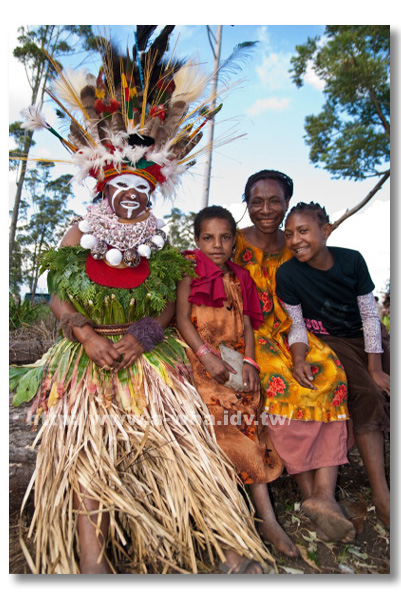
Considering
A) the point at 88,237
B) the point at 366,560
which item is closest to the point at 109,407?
the point at 88,237

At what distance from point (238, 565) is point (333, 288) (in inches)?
58.7

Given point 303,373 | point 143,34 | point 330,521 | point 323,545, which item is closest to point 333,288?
point 303,373

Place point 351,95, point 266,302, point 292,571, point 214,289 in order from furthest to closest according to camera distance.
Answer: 1. point 351,95
2. point 266,302
3. point 214,289
4. point 292,571

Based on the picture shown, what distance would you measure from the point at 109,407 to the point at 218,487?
62 centimetres

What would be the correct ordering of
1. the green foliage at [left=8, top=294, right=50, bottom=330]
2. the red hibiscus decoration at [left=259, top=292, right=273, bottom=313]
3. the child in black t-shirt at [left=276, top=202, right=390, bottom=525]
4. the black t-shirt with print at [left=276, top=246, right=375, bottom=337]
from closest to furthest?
the child in black t-shirt at [left=276, top=202, right=390, bottom=525], the black t-shirt with print at [left=276, top=246, right=375, bottom=337], the red hibiscus decoration at [left=259, top=292, right=273, bottom=313], the green foliage at [left=8, top=294, right=50, bottom=330]

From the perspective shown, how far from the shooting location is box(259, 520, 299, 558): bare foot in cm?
197

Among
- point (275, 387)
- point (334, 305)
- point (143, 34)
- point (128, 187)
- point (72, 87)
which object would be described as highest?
point (143, 34)

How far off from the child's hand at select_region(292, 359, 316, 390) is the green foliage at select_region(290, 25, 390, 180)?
1932 millimetres

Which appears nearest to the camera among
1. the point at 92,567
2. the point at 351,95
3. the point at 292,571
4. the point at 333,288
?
the point at 92,567

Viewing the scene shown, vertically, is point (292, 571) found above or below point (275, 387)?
below

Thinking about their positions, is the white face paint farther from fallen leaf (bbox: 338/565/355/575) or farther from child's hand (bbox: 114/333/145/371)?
fallen leaf (bbox: 338/565/355/575)

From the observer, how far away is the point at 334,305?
258 centimetres

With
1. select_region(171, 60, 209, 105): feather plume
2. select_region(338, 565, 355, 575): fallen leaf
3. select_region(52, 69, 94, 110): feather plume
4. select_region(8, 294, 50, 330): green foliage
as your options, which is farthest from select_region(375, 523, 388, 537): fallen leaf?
select_region(8, 294, 50, 330): green foliage

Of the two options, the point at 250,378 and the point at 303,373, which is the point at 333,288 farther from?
the point at 250,378
